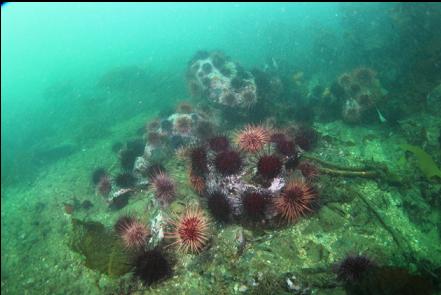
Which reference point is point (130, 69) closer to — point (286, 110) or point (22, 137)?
point (22, 137)

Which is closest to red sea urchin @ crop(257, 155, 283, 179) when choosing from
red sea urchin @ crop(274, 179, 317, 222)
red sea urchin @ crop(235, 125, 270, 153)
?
red sea urchin @ crop(274, 179, 317, 222)

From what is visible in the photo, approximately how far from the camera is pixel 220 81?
13.1 metres

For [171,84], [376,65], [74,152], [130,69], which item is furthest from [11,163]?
[376,65]

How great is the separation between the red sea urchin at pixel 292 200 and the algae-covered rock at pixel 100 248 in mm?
2964

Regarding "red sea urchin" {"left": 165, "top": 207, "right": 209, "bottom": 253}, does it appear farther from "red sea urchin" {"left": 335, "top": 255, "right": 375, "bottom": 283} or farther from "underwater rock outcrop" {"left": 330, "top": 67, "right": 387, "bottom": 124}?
"underwater rock outcrop" {"left": 330, "top": 67, "right": 387, "bottom": 124}

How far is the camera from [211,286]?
570cm

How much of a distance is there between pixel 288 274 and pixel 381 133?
260 inches

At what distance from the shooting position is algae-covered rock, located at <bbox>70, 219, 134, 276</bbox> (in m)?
6.62

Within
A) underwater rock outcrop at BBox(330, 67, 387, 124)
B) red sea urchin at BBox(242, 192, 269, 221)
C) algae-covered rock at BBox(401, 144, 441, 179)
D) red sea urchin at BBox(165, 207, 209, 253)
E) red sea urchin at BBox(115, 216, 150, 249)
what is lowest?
underwater rock outcrop at BBox(330, 67, 387, 124)

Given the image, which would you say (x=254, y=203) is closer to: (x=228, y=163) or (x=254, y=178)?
(x=254, y=178)

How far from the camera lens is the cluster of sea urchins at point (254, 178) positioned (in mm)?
5996

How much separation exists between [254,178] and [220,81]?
24.4 feet

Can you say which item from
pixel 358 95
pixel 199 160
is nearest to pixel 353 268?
pixel 199 160

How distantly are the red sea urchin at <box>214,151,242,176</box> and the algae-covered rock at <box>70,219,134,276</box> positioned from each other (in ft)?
7.86
